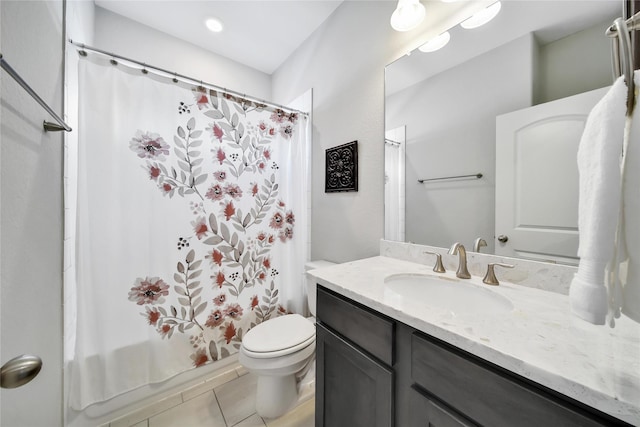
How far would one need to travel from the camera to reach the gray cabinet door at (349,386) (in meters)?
0.71

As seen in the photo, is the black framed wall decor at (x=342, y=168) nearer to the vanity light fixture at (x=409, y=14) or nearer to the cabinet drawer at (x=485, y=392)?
the vanity light fixture at (x=409, y=14)

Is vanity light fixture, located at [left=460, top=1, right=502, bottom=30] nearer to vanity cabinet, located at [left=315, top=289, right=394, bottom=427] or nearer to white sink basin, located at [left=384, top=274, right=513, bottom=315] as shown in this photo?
white sink basin, located at [left=384, top=274, right=513, bottom=315]

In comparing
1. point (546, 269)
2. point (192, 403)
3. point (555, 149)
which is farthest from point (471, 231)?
point (192, 403)

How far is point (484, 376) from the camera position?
1.64 ft

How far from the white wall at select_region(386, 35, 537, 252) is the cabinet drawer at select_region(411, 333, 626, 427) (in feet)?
2.04

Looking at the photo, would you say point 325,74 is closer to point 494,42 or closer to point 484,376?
point 494,42

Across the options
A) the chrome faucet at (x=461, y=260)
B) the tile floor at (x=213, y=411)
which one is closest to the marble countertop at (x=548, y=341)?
the chrome faucet at (x=461, y=260)

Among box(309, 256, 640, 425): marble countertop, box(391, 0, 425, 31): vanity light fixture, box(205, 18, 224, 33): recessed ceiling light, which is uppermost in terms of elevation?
box(205, 18, 224, 33): recessed ceiling light

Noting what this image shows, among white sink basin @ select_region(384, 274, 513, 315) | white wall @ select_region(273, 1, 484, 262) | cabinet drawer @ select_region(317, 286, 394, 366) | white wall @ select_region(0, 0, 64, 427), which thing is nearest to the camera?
white wall @ select_region(0, 0, 64, 427)

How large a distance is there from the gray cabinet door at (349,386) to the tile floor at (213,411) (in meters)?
0.44

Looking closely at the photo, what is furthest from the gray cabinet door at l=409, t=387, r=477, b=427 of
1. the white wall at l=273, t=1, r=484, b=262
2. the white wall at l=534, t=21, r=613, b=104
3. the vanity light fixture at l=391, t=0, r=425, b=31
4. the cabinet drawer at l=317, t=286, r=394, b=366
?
the vanity light fixture at l=391, t=0, r=425, b=31

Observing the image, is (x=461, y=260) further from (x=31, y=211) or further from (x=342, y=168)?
(x=31, y=211)

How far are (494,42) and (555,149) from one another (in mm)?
541

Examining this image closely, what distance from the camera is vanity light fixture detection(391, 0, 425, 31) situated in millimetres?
1123
